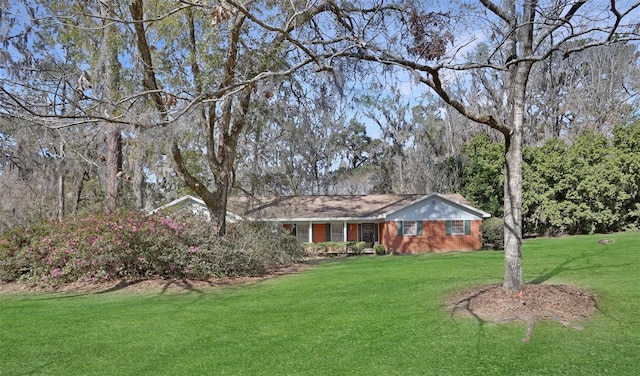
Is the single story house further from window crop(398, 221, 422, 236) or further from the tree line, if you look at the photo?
the tree line

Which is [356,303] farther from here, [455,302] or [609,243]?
[609,243]

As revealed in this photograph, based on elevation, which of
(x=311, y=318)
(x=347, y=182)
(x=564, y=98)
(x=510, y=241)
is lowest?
(x=311, y=318)

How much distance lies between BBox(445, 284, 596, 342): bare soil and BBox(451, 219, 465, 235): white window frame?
58.2 ft

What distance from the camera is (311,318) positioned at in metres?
7.80

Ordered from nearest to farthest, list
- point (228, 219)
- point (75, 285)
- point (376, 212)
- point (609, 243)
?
point (75, 285) → point (609, 243) → point (228, 219) → point (376, 212)

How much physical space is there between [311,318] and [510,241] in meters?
3.55

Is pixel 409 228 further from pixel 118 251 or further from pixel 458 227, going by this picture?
pixel 118 251

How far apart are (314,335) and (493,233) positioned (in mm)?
19321

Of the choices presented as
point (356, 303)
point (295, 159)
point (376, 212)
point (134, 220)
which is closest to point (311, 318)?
point (356, 303)

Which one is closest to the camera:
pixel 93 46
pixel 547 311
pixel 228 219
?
pixel 547 311

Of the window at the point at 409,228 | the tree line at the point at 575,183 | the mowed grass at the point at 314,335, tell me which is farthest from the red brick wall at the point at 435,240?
the mowed grass at the point at 314,335

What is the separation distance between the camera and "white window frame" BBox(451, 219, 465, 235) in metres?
26.0

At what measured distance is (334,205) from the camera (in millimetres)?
29031

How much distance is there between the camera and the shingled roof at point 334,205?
2392 centimetres
